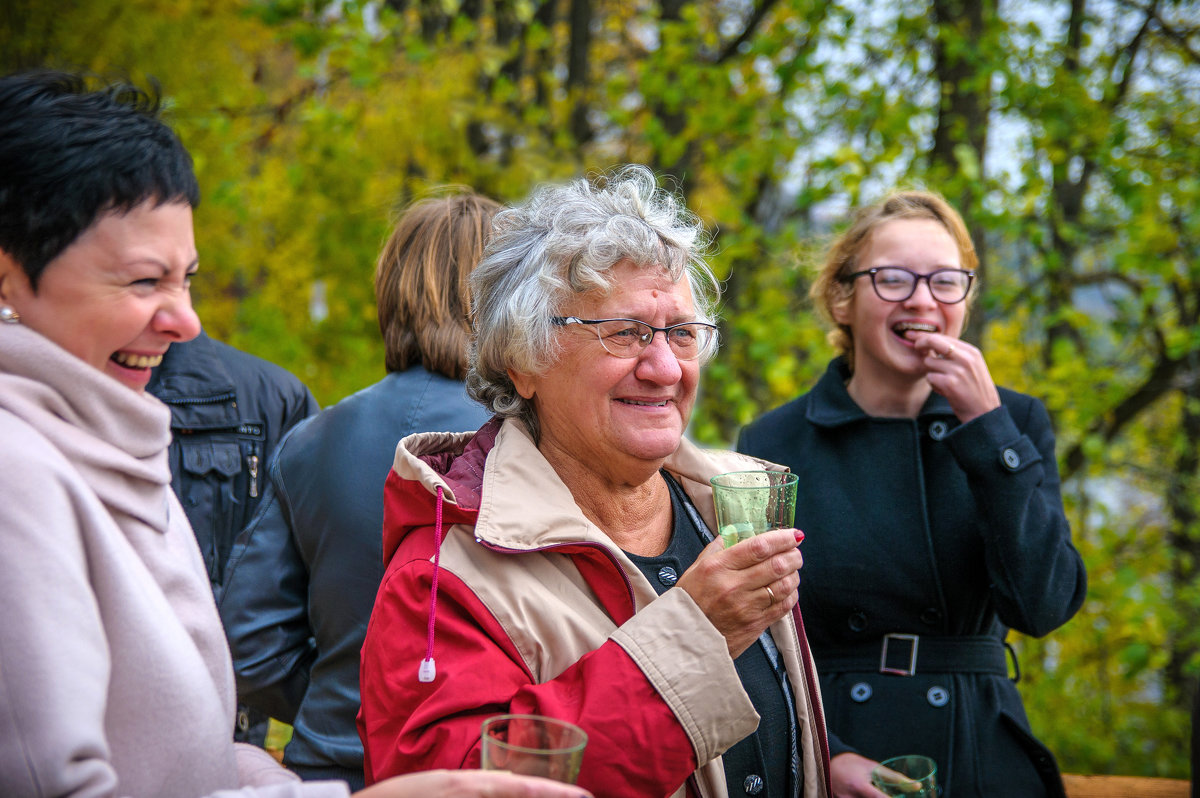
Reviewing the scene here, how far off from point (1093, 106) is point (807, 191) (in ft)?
5.79

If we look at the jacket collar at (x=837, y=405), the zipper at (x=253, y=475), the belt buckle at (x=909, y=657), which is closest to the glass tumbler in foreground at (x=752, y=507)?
the belt buckle at (x=909, y=657)

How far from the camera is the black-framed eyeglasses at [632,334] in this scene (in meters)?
2.13

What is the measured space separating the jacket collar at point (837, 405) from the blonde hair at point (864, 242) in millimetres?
120

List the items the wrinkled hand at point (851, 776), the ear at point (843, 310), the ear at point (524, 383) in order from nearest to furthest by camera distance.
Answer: the ear at point (524, 383) → the wrinkled hand at point (851, 776) → the ear at point (843, 310)

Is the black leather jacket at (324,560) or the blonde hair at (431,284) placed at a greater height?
the blonde hair at (431,284)

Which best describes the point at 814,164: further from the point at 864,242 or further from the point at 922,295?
the point at 922,295

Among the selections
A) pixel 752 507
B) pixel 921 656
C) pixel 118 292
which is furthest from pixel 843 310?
pixel 118 292

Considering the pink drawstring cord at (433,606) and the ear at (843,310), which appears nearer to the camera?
the pink drawstring cord at (433,606)

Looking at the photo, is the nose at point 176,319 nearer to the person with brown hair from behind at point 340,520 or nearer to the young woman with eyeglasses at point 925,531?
the person with brown hair from behind at point 340,520

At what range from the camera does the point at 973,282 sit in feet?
10.2

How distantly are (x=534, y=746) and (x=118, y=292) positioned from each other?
893 millimetres

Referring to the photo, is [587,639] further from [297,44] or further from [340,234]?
[297,44]

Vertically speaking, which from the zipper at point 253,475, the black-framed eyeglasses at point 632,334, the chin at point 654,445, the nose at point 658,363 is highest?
the black-framed eyeglasses at point 632,334

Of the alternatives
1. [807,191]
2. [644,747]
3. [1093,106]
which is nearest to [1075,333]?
[1093,106]
